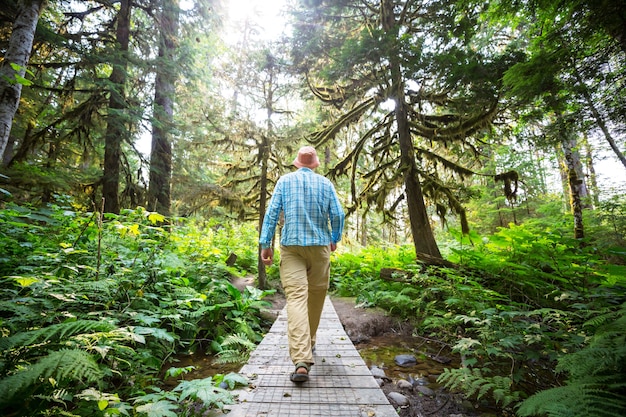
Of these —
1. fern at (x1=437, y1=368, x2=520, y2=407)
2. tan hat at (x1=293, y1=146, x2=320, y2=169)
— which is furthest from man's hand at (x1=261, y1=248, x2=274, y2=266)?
fern at (x1=437, y1=368, x2=520, y2=407)

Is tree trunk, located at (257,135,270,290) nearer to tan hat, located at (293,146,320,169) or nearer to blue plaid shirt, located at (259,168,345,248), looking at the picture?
tan hat, located at (293,146,320,169)

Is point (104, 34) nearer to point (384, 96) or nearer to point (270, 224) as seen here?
point (384, 96)

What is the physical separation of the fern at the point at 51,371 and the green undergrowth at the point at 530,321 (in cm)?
265

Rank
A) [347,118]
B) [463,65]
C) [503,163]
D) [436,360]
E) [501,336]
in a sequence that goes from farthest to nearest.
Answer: [503,163]
[347,118]
[463,65]
[436,360]
[501,336]

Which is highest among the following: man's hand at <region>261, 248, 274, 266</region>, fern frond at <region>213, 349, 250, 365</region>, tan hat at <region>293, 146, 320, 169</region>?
tan hat at <region>293, 146, 320, 169</region>

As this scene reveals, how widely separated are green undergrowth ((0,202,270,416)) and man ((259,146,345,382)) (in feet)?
3.08

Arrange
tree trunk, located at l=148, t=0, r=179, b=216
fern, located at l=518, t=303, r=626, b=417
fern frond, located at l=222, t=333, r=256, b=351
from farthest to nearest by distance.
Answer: tree trunk, located at l=148, t=0, r=179, b=216 → fern frond, located at l=222, t=333, r=256, b=351 → fern, located at l=518, t=303, r=626, b=417

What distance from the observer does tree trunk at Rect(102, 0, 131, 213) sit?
7988 mm

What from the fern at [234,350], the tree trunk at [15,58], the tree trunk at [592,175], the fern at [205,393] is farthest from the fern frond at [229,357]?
the tree trunk at [592,175]

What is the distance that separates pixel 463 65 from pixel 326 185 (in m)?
4.55

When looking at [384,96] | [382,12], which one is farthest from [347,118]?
[382,12]

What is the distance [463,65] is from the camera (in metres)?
5.75

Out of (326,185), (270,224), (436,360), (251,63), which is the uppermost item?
(251,63)

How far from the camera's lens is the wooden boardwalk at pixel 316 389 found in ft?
7.79
